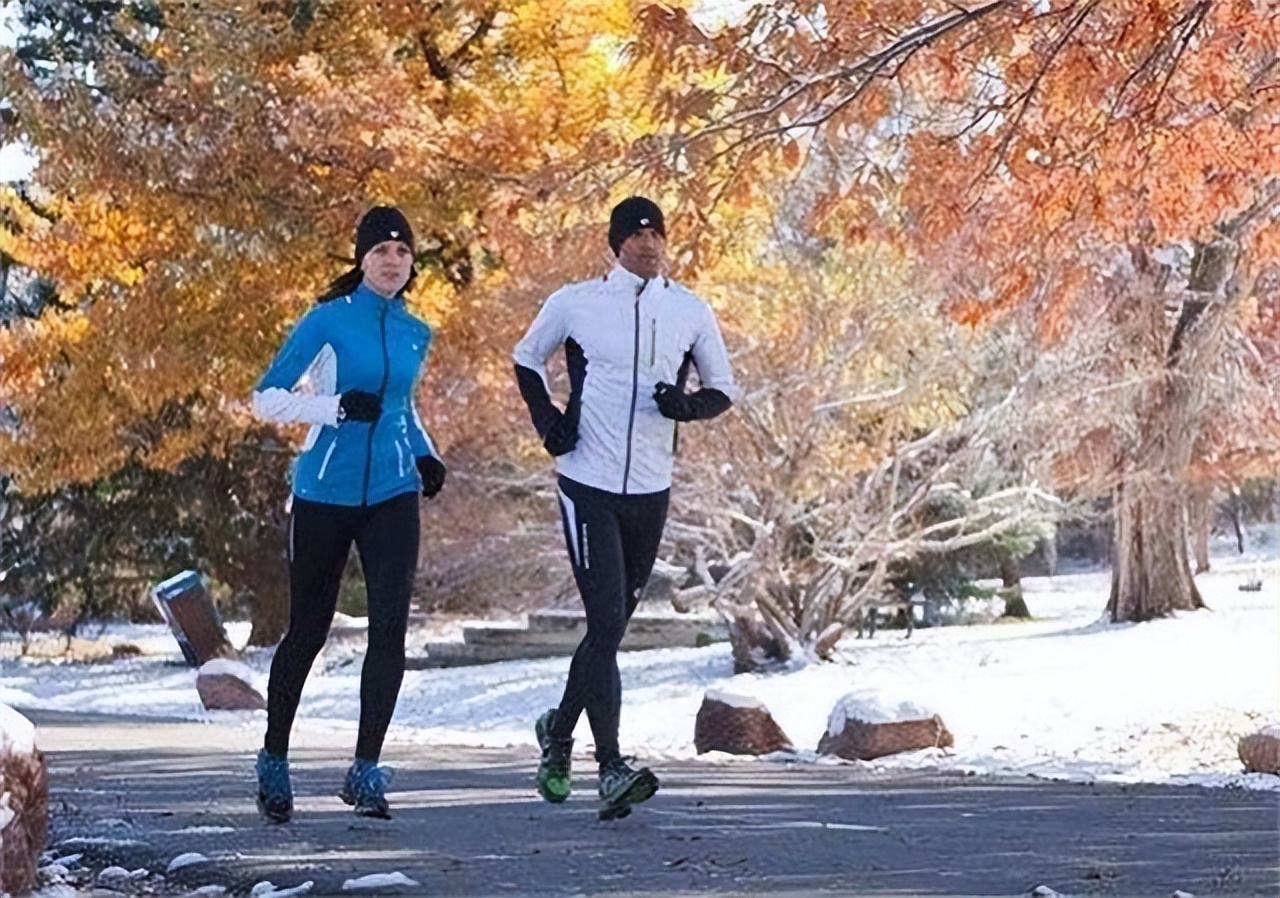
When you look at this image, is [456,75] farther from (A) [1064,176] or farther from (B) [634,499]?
(B) [634,499]

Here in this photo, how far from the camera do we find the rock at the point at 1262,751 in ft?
32.5

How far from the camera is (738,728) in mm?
11898

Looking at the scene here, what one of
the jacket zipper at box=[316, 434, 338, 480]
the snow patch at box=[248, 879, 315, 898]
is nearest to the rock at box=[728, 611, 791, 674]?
the jacket zipper at box=[316, 434, 338, 480]

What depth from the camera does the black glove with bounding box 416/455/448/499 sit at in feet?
19.6

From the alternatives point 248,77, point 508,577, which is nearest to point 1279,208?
point 248,77

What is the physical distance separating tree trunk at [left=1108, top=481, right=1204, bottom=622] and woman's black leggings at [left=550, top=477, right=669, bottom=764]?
661 inches

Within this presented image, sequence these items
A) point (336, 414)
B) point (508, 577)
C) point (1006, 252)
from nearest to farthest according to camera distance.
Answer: point (336, 414), point (1006, 252), point (508, 577)

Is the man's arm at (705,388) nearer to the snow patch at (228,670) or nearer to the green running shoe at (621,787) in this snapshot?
the green running shoe at (621,787)

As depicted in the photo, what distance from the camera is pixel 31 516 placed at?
3044 cm

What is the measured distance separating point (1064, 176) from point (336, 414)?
19.4 feet

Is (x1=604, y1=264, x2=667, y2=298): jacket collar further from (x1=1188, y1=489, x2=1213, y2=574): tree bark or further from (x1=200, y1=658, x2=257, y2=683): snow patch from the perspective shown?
(x1=1188, y1=489, x2=1213, y2=574): tree bark

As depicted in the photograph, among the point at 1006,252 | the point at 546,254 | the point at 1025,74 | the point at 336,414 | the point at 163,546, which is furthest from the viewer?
the point at 163,546

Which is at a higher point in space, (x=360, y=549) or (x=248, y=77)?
(x=248, y=77)

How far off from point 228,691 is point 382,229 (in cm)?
1192
